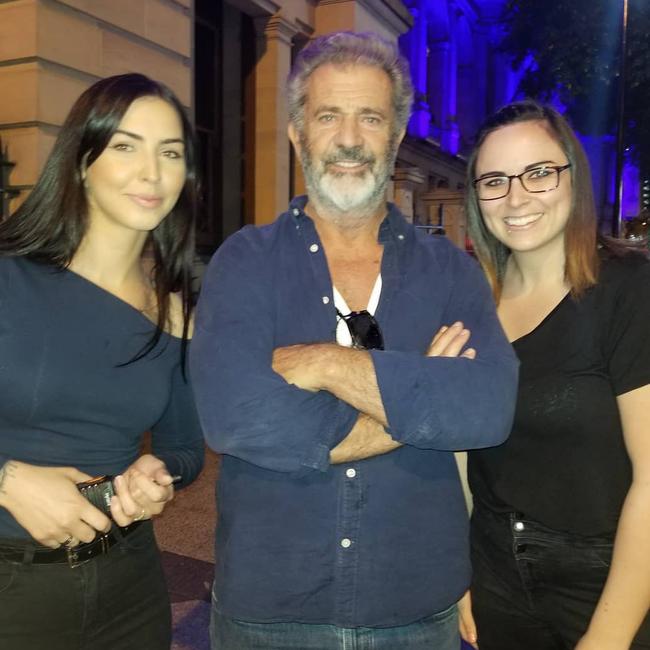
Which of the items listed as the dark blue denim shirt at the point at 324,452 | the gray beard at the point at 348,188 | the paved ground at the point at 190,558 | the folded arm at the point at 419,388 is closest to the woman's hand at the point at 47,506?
the dark blue denim shirt at the point at 324,452

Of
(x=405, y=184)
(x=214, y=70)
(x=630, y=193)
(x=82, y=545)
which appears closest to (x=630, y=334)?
(x=82, y=545)

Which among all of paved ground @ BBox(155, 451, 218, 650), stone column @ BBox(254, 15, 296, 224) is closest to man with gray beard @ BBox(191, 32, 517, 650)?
paved ground @ BBox(155, 451, 218, 650)

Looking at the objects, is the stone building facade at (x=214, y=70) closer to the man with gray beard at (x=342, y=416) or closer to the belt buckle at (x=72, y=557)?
the man with gray beard at (x=342, y=416)

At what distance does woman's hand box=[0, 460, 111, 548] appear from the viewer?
1.86m

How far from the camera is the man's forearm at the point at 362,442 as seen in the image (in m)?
1.92

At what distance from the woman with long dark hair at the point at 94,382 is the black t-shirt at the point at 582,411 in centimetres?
122

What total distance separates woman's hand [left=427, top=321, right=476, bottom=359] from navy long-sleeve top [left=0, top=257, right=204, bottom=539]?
952 millimetres

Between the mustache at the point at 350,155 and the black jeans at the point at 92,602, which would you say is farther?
the mustache at the point at 350,155

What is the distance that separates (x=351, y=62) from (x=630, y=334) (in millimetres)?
1314

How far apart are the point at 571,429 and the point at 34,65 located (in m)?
6.43

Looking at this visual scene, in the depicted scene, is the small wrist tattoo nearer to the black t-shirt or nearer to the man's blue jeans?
the man's blue jeans

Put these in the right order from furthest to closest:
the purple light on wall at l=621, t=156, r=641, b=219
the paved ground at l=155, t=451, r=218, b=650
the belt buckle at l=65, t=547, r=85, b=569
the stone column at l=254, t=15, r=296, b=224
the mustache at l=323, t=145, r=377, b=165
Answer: the purple light on wall at l=621, t=156, r=641, b=219 < the stone column at l=254, t=15, r=296, b=224 < the paved ground at l=155, t=451, r=218, b=650 < the mustache at l=323, t=145, r=377, b=165 < the belt buckle at l=65, t=547, r=85, b=569

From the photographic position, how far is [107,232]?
7.45ft

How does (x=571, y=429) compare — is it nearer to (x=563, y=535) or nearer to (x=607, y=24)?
(x=563, y=535)
